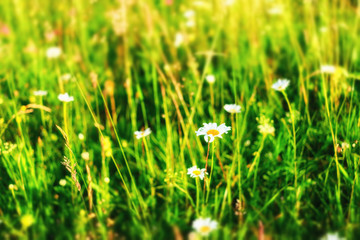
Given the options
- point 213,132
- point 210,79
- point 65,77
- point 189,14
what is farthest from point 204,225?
point 189,14

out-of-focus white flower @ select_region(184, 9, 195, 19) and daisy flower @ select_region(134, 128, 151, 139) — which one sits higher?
out-of-focus white flower @ select_region(184, 9, 195, 19)

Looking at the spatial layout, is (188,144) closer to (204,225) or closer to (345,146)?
(204,225)

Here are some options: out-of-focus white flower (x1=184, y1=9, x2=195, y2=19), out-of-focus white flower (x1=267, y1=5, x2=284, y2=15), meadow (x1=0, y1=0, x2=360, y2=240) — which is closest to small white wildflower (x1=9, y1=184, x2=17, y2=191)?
meadow (x1=0, y1=0, x2=360, y2=240)

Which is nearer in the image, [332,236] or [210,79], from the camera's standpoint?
[332,236]

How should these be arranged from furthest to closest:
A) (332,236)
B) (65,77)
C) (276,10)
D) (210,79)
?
1. (276,10)
2. (65,77)
3. (210,79)
4. (332,236)

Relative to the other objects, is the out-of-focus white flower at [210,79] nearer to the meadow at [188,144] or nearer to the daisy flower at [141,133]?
the meadow at [188,144]

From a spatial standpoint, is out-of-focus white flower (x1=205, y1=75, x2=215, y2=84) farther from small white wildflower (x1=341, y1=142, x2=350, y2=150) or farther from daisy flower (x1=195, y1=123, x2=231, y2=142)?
small white wildflower (x1=341, y1=142, x2=350, y2=150)

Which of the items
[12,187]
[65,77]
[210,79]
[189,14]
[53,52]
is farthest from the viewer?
[189,14]

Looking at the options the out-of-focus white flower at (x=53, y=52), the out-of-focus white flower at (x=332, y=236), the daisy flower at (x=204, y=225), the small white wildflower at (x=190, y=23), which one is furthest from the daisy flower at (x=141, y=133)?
the small white wildflower at (x=190, y=23)
